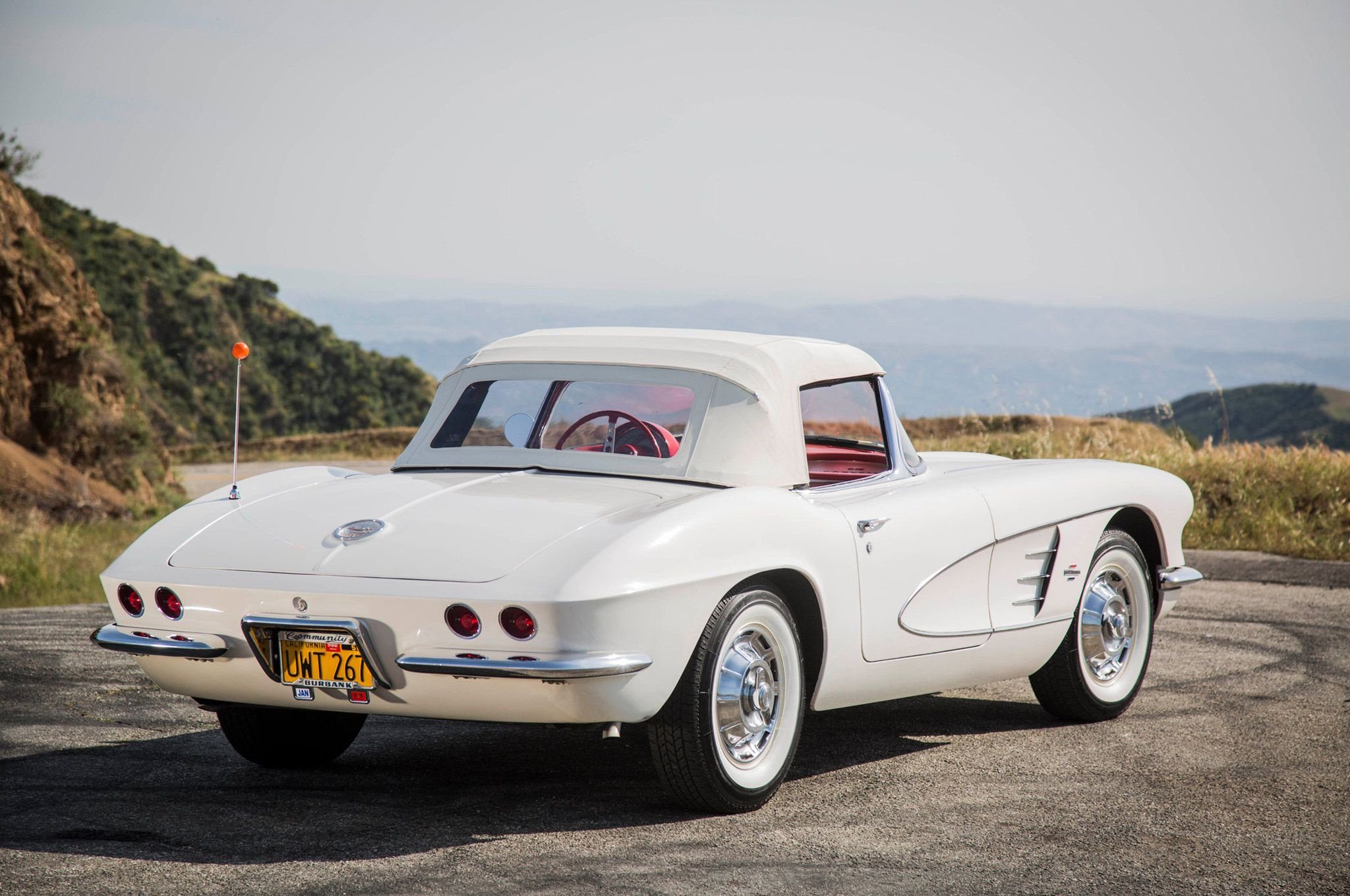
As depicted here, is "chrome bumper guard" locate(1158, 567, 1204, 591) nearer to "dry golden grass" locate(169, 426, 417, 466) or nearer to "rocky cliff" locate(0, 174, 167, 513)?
"rocky cliff" locate(0, 174, 167, 513)

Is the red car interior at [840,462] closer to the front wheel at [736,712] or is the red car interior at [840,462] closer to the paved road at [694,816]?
the paved road at [694,816]

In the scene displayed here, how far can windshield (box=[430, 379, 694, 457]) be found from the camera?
5.28 meters

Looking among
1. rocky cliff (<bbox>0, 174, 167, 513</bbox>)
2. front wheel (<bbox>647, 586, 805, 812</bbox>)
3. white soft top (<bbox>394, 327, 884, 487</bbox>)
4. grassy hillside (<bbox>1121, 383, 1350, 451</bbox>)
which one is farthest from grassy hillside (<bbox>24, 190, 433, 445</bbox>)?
front wheel (<bbox>647, 586, 805, 812</bbox>)

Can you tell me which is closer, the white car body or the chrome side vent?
the white car body

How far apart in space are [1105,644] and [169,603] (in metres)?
3.90

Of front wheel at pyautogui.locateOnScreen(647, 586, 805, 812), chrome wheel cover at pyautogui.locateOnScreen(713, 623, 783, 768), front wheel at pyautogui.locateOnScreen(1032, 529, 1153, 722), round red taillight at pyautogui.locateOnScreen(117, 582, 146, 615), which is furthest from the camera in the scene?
front wheel at pyautogui.locateOnScreen(1032, 529, 1153, 722)

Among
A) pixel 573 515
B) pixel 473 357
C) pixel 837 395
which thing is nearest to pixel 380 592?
pixel 573 515

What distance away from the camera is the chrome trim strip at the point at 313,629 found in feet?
13.6

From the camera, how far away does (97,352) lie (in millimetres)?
19812

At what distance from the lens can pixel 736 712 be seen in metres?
4.50

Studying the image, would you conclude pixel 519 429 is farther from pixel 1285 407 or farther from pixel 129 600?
pixel 1285 407

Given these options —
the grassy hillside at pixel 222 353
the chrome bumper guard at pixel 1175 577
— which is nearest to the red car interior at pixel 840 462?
the chrome bumper guard at pixel 1175 577

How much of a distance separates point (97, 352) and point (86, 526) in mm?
3404

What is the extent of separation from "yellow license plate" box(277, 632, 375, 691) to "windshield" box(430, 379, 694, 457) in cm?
125
